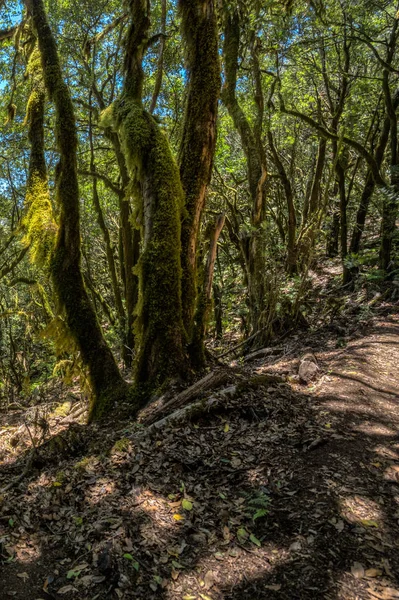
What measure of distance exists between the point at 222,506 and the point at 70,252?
3781mm

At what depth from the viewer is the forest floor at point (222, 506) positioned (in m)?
2.52

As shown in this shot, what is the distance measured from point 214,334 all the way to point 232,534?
30.9ft

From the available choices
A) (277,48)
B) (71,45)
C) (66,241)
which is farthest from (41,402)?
(277,48)

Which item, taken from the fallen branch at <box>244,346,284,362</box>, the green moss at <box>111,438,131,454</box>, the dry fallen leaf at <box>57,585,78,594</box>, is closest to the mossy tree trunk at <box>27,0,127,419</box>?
the green moss at <box>111,438,131,454</box>

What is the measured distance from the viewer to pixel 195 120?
5.48 m

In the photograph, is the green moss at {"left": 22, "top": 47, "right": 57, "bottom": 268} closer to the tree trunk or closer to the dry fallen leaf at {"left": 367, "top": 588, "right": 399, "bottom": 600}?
the tree trunk

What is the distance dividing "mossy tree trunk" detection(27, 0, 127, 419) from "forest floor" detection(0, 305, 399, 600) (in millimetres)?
802

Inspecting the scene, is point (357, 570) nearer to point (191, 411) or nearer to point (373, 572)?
point (373, 572)

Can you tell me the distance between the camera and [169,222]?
5203 mm

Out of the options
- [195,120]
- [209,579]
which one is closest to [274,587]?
[209,579]

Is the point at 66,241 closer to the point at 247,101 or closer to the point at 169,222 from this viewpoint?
the point at 169,222

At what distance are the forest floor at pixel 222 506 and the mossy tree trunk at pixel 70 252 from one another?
802 millimetres

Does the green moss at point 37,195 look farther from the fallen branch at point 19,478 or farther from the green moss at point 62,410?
the green moss at point 62,410

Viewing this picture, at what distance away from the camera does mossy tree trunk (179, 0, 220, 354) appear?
5477mm
